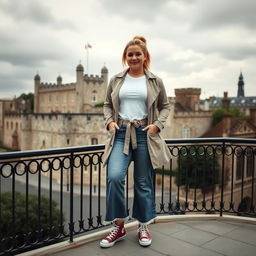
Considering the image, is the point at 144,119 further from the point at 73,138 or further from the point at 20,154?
the point at 73,138

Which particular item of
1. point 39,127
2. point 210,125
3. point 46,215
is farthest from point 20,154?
point 210,125

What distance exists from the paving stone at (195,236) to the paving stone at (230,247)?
101mm

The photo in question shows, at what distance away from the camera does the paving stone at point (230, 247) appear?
356cm

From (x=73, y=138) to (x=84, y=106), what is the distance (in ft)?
73.4

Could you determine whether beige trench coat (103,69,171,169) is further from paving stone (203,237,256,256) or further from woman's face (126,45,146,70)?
paving stone (203,237,256,256)

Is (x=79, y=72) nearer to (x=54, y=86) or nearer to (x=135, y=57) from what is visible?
(x=54, y=86)

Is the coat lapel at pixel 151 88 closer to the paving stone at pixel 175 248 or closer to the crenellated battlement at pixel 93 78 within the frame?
the paving stone at pixel 175 248

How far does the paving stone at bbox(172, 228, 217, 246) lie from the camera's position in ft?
12.7

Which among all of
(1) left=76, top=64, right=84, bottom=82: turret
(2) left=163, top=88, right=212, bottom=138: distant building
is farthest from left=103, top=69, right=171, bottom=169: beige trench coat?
(1) left=76, top=64, right=84, bottom=82: turret

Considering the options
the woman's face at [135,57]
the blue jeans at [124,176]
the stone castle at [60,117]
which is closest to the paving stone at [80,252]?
the blue jeans at [124,176]

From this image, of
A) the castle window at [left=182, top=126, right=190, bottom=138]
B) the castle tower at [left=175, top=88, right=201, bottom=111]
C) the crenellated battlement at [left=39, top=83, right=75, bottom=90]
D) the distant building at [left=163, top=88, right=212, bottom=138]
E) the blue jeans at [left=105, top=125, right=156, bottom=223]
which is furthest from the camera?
the crenellated battlement at [left=39, top=83, right=75, bottom=90]

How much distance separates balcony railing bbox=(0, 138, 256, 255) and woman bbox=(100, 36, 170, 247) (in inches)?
17.2

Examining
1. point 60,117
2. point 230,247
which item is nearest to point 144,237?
point 230,247

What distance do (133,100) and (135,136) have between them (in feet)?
1.36
